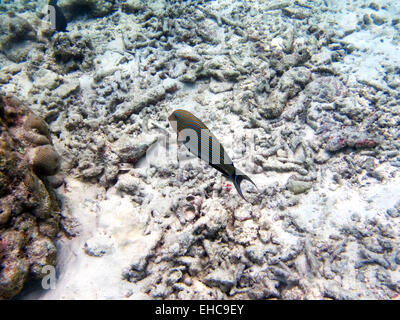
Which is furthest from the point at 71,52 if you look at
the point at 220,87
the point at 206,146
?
the point at 206,146

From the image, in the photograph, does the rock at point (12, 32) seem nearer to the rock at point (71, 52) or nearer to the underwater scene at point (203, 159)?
the underwater scene at point (203, 159)

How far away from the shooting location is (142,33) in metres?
5.09

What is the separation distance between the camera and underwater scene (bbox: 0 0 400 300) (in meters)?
2.30

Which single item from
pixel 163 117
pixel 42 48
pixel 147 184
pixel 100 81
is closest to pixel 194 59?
pixel 163 117

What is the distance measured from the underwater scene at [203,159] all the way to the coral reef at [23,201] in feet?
0.05

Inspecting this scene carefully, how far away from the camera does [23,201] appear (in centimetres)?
217

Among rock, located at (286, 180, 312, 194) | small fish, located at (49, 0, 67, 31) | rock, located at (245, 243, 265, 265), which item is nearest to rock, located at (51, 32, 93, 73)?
small fish, located at (49, 0, 67, 31)

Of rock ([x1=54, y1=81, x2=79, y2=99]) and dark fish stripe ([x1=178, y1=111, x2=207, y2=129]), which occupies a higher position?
dark fish stripe ([x1=178, y1=111, x2=207, y2=129])

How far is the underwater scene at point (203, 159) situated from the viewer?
230cm

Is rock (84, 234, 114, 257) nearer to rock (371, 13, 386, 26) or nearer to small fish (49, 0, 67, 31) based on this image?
small fish (49, 0, 67, 31)

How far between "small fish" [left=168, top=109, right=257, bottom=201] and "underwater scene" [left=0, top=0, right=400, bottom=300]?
0.06 feet

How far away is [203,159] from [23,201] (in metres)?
1.83

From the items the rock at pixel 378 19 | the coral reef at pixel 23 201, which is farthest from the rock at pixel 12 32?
the rock at pixel 378 19

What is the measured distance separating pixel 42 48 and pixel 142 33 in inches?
88.9
